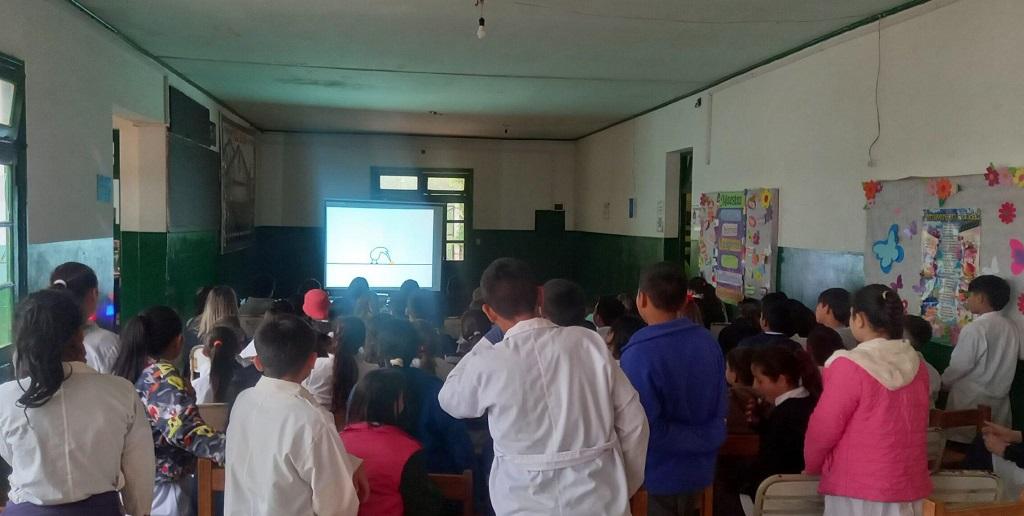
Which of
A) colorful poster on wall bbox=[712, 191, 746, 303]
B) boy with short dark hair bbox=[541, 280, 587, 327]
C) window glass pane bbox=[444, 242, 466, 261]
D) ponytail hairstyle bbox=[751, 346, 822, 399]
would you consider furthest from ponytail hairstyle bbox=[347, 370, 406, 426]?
window glass pane bbox=[444, 242, 466, 261]

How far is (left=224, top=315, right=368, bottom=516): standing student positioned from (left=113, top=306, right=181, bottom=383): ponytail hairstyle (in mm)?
554

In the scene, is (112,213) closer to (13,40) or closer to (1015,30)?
(13,40)

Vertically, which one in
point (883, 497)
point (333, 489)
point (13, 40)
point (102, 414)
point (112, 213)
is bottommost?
point (883, 497)

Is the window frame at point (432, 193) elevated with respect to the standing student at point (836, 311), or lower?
elevated

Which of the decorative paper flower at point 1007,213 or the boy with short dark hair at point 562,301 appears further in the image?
the decorative paper flower at point 1007,213

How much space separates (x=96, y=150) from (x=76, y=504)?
11.1 ft

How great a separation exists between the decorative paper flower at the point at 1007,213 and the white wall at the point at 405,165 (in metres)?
7.76

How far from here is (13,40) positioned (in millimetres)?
A: 3486

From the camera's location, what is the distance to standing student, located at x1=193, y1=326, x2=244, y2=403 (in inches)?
110

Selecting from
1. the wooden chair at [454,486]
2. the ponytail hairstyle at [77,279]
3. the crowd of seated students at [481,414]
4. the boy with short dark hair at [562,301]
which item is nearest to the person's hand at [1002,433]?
the crowd of seated students at [481,414]

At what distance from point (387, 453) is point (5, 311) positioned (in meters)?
2.45

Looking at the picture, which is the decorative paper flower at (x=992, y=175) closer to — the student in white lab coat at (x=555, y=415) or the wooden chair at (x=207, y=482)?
the student in white lab coat at (x=555, y=415)

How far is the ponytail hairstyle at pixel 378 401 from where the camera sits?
79.2 inches

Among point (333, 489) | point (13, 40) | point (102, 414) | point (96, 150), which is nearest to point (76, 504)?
A: point (102, 414)
